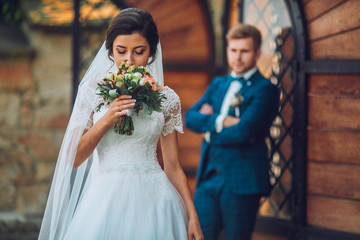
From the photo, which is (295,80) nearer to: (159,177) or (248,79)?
(248,79)

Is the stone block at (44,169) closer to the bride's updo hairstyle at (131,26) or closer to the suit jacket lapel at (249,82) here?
the suit jacket lapel at (249,82)

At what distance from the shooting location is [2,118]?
272 inches

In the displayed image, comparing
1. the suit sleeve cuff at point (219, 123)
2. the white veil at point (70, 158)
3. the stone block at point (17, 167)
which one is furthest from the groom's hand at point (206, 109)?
the stone block at point (17, 167)

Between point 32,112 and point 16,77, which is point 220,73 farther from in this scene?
point 16,77

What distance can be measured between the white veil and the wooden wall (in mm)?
1885

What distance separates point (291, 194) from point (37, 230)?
3.28 metres

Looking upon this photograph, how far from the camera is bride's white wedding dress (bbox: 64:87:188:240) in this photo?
2.79 meters

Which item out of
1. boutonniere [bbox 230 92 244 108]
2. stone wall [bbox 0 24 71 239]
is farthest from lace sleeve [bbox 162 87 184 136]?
stone wall [bbox 0 24 71 239]

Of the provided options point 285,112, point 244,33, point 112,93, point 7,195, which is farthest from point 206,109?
point 7,195

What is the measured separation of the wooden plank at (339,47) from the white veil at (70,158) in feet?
6.17

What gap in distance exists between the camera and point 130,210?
2828 millimetres

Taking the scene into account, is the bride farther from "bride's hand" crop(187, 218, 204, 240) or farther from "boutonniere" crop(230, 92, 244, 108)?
"boutonniere" crop(230, 92, 244, 108)

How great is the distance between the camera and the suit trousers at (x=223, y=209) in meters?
4.22

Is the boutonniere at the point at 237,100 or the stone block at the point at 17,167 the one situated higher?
the boutonniere at the point at 237,100
